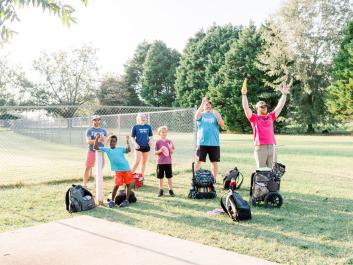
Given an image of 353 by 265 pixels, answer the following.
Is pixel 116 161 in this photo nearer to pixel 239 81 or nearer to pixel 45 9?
pixel 45 9

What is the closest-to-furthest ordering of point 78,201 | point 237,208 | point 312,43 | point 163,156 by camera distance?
point 237,208 → point 78,201 → point 163,156 → point 312,43

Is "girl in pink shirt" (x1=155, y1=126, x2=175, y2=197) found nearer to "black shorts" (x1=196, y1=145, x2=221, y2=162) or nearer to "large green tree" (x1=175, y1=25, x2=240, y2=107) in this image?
"black shorts" (x1=196, y1=145, x2=221, y2=162)

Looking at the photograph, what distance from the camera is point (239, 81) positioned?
4122 cm

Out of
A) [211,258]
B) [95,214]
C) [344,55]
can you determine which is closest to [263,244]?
[211,258]

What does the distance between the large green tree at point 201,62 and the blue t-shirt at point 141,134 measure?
3910cm

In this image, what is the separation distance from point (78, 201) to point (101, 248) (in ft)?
6.80

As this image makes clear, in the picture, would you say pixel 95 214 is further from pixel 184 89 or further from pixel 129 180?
pixel 184 89

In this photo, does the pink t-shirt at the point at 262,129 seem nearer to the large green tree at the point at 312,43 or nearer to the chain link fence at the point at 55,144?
the chain link fence at the point at 55,144

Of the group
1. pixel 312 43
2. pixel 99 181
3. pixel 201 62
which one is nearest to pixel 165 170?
pixel 99 181

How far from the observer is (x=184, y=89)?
5278 centimetres

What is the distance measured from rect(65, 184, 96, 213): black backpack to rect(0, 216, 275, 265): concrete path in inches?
36.3

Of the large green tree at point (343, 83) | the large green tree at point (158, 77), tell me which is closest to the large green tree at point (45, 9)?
the large green tree at point (343, 83)

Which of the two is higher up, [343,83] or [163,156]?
[343,83]

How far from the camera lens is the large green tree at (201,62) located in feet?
159
